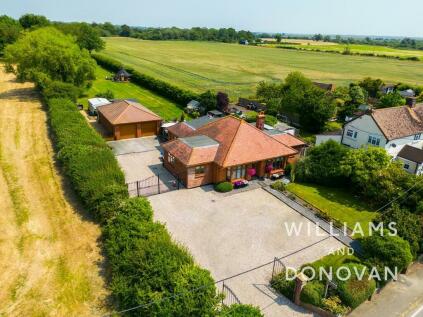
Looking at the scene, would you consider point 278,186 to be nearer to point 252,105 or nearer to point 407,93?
point 252,105

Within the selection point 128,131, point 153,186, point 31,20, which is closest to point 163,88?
point 128,131

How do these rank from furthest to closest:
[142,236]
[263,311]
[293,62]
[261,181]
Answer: [293,62] < [261,181] < [142,236] < [263,311]

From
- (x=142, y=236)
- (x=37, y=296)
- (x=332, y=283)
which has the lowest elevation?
(x=37, y=296)

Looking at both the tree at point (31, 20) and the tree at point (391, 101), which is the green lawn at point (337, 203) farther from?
the tree at point (31, 20)

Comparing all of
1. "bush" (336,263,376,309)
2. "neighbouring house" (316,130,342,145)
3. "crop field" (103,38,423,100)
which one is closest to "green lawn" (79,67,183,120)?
"crop field" (103,38,423,100)

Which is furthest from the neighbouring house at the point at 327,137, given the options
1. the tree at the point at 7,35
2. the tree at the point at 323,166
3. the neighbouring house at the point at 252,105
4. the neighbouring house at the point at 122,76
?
the tree at the point at 7,35

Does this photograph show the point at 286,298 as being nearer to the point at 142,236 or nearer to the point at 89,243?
the point at 142,236

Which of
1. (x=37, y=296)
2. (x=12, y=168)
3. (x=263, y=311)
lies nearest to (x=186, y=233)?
(x=263, y=311)
